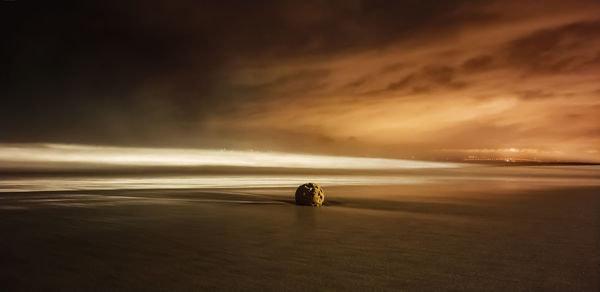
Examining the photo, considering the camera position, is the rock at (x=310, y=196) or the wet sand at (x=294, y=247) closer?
the wet sand at (x=294, y=247)

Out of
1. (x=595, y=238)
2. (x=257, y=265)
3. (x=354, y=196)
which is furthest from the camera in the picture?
(x=354, y=196)

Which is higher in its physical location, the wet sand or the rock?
the rock

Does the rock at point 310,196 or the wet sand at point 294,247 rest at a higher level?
the rock at point 310,196

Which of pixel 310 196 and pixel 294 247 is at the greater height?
pixel 310 196

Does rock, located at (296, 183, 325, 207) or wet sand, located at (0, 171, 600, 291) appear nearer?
wet sand, located at (0, 171, 600, 291)

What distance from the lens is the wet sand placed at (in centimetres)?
533

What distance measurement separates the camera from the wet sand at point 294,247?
5.33 metres

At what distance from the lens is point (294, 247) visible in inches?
289

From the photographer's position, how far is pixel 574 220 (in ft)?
35.3

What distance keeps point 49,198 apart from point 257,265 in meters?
10.7

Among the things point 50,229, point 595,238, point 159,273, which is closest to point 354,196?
point 595,238

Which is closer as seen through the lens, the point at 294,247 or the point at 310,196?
the point at 294,247

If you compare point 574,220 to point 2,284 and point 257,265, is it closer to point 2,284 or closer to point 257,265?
point 257,265

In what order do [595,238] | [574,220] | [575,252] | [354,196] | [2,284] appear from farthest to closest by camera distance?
[354,196] → [574,220] → [595,238] → [575,252] → [2,284]
